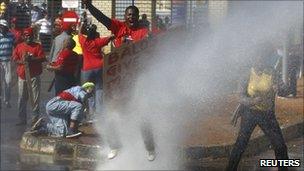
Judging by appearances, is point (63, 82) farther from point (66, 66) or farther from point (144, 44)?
point (144, 44)

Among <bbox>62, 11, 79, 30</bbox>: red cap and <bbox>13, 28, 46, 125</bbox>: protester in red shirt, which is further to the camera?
<bbox>62, 11, 79, 30</bbox>: red cap

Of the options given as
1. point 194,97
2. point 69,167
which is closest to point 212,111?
point 194,97


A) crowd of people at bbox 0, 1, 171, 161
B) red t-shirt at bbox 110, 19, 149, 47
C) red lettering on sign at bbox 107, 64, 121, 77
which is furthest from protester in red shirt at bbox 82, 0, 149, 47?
crowd of people at bbox 0, 1, 171, 161

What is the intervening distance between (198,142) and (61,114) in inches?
73.1

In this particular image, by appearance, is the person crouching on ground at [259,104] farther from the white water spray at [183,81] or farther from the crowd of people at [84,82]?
the white water spray at [183,81]

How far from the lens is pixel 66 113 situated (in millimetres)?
9906

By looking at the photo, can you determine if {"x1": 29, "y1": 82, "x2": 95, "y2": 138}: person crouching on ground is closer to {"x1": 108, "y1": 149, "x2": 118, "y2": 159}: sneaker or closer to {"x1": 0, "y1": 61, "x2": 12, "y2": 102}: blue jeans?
{"x1": 108, "y1": 149, "x2": 118, "y2": 159}: sneaker

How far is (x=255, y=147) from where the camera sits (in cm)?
1001

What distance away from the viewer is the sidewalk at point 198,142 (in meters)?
9.24

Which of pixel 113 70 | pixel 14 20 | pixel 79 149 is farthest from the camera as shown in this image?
pixel 14 20

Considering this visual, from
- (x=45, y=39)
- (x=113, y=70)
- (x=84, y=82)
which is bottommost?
(x=45, y=39)

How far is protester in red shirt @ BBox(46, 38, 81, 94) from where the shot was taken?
10750 mm

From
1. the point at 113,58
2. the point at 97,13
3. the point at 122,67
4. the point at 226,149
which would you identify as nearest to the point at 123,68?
the point at 122,67

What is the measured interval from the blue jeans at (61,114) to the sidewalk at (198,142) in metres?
0.26
